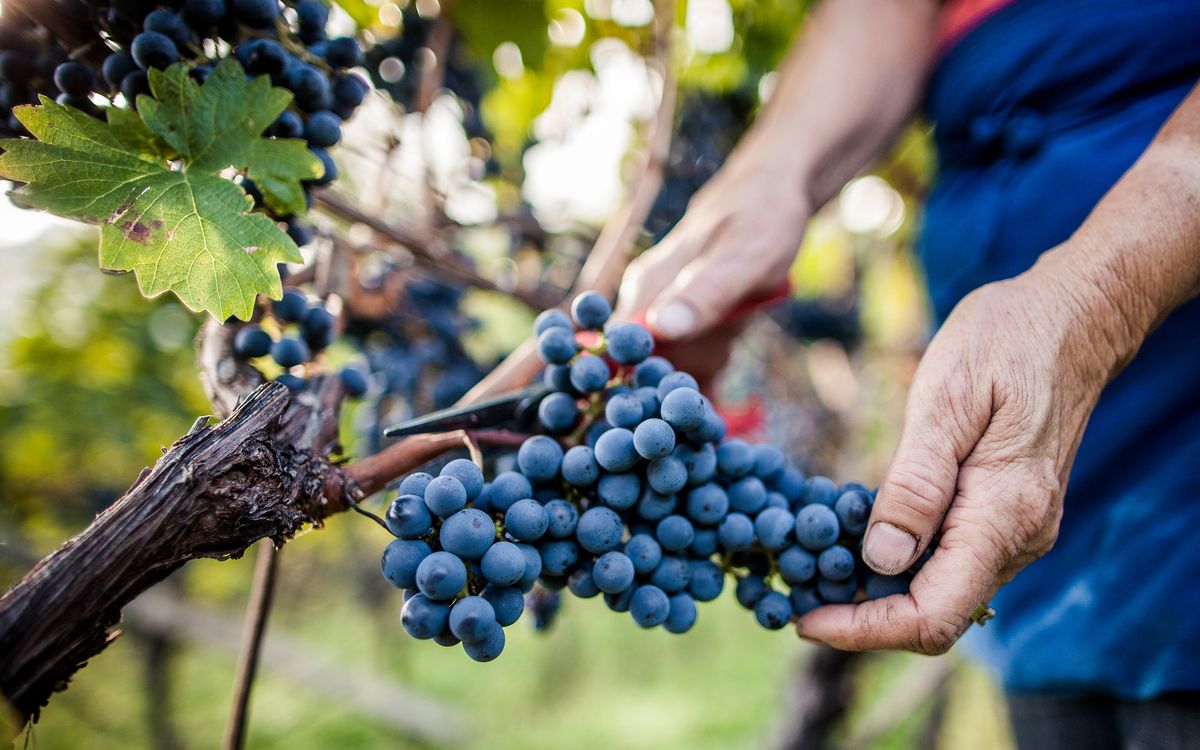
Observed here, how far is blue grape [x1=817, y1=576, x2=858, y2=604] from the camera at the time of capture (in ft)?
3.29

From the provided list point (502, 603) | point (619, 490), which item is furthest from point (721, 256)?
point (502, 603)

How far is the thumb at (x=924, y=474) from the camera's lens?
870 millimetres

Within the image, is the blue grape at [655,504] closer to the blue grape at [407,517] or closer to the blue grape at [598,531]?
the blue grape at [598,531]

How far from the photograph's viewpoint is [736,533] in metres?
0.99

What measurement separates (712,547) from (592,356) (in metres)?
0.36

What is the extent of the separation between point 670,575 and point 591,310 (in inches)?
17.2

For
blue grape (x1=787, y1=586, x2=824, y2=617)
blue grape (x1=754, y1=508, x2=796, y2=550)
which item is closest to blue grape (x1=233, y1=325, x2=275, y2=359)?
blue grape (x1=754, y1=508, x2=796, y2=550)

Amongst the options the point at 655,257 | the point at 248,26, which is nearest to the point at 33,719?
the point at 248,26

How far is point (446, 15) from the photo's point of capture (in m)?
1.88

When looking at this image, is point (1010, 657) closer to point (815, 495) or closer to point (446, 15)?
point (815, 495)

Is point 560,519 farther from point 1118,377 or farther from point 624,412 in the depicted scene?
point 1118,377

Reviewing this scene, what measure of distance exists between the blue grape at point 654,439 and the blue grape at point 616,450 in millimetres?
20

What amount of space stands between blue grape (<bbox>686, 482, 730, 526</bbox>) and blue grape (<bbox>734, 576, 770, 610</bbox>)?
0.49 ft

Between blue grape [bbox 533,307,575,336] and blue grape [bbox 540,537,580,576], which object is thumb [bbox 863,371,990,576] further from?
blue grape [bbox 533,307,575,336]
